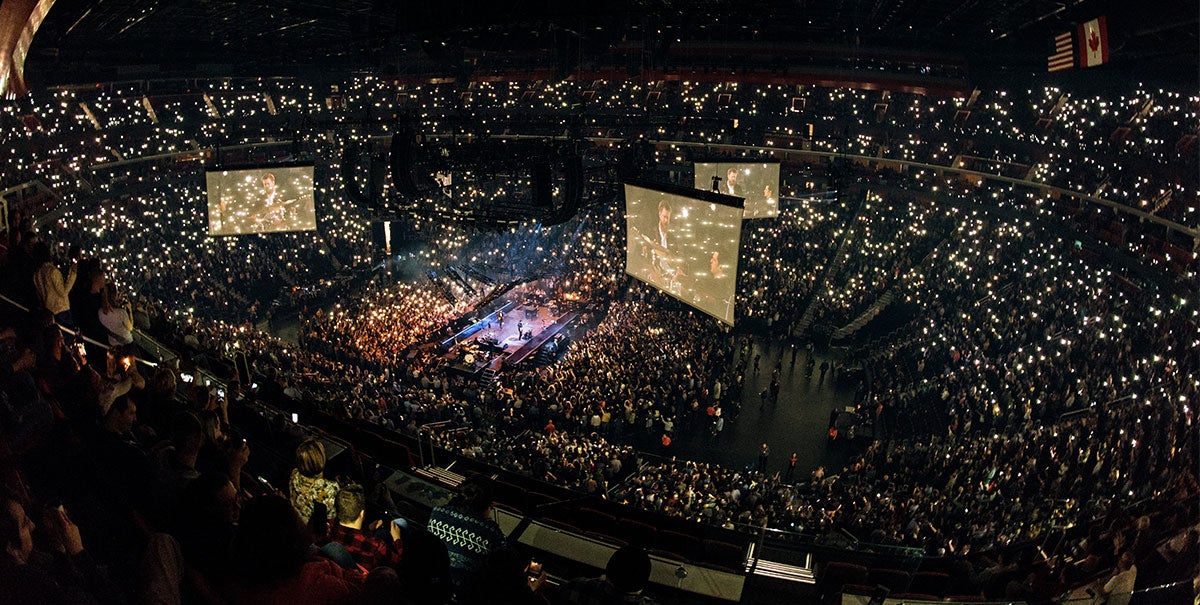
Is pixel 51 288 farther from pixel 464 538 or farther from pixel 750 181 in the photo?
pixel 750 181

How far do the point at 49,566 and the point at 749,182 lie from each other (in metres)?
12.8

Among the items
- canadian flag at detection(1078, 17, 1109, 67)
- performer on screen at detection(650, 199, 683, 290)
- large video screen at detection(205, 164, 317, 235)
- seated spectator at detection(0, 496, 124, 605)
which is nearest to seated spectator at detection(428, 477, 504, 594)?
seated spectator at detection(0, 496, 124, 605)

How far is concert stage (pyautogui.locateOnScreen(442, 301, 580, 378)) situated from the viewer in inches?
639

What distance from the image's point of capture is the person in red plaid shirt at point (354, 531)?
3670 mm

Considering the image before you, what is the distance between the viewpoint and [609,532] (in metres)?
5.63

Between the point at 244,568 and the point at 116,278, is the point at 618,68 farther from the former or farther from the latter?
the point at 244,568

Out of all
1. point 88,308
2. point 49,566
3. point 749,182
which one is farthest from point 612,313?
point 49,566

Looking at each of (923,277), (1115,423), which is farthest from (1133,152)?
(1115,423)

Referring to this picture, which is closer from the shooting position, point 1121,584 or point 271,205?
point 1121,584

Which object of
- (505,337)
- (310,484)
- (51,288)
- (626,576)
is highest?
(51,288)

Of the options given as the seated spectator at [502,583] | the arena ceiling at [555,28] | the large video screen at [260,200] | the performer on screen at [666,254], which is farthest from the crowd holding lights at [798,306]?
the seated spectator at [502,583]

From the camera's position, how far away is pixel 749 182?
13219 mm

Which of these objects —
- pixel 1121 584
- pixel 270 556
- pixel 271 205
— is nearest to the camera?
pixel 270 556

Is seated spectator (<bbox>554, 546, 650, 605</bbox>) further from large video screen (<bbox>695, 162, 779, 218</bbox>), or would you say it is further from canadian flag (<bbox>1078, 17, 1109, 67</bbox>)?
canadian flag (<bbox>1078, 17, 1109, 67</bbox>)
